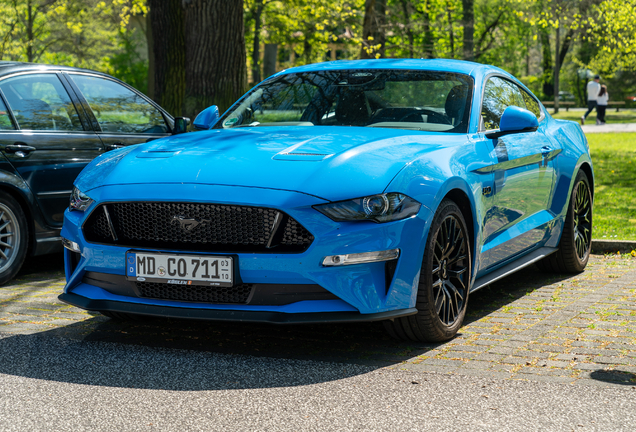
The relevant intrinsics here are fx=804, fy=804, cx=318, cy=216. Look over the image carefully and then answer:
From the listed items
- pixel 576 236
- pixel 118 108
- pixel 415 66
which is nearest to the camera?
pixel 415 66

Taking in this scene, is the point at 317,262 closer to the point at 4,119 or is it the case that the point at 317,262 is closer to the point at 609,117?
the point at 4,119

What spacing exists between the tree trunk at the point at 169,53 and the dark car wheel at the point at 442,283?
7313 mm

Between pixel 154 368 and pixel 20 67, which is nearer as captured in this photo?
pixel 154 368

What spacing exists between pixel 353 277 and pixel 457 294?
1.00 m

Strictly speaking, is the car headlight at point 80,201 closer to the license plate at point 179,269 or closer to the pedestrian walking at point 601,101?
the license plate at point 179,269

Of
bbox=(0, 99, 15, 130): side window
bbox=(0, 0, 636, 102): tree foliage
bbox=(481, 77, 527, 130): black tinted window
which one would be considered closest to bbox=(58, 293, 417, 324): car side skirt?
bbox=(481, 77, 527, 130): black tinted window

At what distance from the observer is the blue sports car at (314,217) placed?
3.91m

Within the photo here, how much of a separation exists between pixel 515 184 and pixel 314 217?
206 centimetres

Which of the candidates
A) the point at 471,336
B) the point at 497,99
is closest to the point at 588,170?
the point at 497,99

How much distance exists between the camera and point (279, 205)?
12.7 ft

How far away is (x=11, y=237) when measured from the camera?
20.9 feet

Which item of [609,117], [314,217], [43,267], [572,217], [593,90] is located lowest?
[609,117]

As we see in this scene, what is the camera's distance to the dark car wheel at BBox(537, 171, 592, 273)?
258 inches

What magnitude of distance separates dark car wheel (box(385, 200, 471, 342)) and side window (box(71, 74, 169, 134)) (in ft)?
12.5
